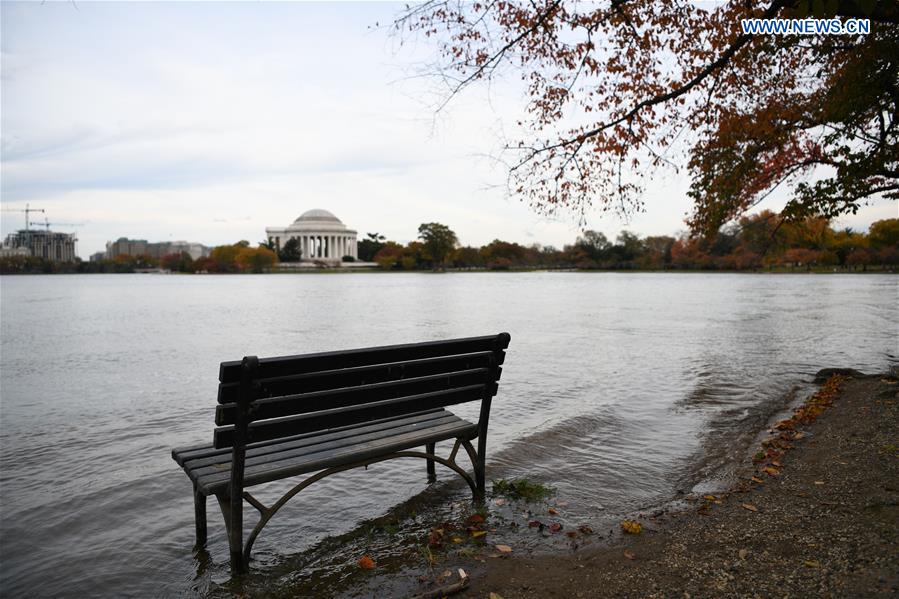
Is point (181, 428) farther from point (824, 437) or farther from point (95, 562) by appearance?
point (824, 437)

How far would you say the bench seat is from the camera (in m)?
4.09

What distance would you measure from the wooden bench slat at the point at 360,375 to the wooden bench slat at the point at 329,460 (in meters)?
0.56

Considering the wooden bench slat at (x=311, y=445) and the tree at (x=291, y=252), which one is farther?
the tree at (x=291, y=252)

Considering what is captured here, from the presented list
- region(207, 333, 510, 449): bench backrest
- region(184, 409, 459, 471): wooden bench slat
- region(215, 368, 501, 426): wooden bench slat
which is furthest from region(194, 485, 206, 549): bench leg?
region(215, 368, 501, 426): wooden bench slat

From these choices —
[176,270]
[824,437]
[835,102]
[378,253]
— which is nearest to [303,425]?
[824,437]

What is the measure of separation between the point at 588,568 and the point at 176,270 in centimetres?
19653

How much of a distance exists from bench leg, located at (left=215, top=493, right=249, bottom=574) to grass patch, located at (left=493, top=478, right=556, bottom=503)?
7.74ft

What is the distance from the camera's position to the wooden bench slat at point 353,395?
3.79m

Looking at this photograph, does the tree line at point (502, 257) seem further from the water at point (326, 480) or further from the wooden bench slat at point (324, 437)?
the wooden bench slat at point (324, 437)

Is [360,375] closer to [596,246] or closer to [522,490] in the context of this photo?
[522,490]

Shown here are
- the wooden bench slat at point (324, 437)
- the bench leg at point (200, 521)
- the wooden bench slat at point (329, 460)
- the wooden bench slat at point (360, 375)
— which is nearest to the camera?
the wooden bench slat at point (360, 375)

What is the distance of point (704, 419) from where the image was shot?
878 cm

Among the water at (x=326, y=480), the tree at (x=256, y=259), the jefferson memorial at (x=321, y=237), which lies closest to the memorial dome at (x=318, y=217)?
the jefferson memorial at (x=321, y=237)

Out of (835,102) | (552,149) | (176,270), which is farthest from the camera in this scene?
(176,270)
